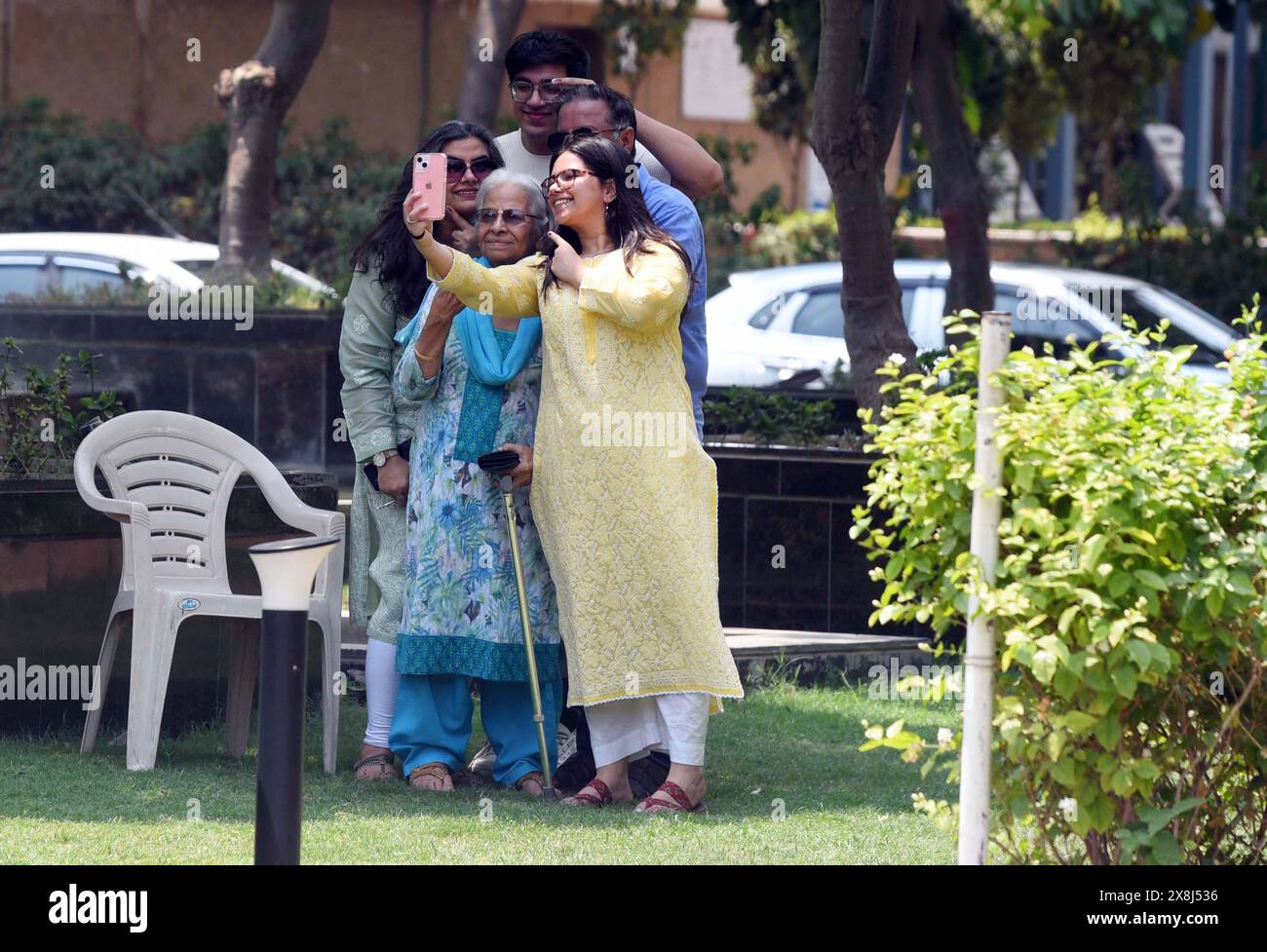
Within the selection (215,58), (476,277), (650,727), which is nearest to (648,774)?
(650,727)

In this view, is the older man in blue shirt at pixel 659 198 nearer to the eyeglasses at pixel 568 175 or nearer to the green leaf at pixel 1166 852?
the eyeglasses at pixel 568 175

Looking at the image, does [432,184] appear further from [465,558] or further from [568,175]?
[465,558]

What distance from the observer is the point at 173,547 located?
6.47 metres

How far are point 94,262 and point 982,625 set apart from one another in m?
10.3

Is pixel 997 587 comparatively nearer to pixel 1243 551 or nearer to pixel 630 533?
pixel 1243 551

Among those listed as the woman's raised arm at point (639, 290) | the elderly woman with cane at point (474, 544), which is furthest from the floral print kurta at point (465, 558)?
the woman's raised arm at point (639, 290)

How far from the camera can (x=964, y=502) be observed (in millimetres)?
4055

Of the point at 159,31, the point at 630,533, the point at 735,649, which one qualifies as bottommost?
the point at 735,649

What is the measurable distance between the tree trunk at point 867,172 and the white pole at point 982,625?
185 inches

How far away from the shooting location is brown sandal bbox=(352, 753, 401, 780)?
6.03 metres

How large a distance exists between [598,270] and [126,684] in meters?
2.19

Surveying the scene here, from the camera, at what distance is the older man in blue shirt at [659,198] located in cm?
578

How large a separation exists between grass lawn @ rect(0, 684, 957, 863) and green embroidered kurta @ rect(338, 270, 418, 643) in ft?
1.87

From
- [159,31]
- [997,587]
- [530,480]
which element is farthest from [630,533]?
[159,31]
